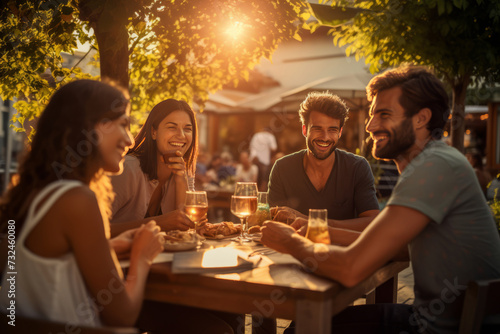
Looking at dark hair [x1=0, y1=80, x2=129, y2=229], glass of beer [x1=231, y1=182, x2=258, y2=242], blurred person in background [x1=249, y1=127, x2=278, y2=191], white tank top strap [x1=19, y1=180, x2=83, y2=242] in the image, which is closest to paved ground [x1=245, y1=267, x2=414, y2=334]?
glass of beer [x1=231, y1=182, x2=258, y2=242]

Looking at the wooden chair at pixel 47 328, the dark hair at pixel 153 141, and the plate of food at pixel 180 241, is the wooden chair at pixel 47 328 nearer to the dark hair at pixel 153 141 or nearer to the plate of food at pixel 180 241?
the plate of food at pixel 180 241

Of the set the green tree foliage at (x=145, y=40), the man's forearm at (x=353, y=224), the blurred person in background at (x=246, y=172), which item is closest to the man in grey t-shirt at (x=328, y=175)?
the man's forearm at (x=353, y=224)

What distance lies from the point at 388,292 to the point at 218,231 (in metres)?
1.34

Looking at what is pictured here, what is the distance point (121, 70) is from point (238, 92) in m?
14.1

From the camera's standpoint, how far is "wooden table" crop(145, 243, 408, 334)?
1.59m

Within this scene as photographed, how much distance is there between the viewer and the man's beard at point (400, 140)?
6.89 ft

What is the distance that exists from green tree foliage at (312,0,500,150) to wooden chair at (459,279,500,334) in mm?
3628

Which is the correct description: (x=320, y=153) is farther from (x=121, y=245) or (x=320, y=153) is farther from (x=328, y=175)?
(x=121, y=245)

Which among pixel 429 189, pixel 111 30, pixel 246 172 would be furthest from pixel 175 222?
A: pixel 246 172

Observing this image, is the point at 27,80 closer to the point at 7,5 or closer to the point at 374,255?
the point at 7,5

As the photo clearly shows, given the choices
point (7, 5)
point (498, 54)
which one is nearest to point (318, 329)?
point (7, 5)

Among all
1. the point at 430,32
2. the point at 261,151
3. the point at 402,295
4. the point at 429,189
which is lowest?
the point at 402,295

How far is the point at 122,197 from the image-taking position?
2.75 meters

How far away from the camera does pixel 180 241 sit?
2254 mm
